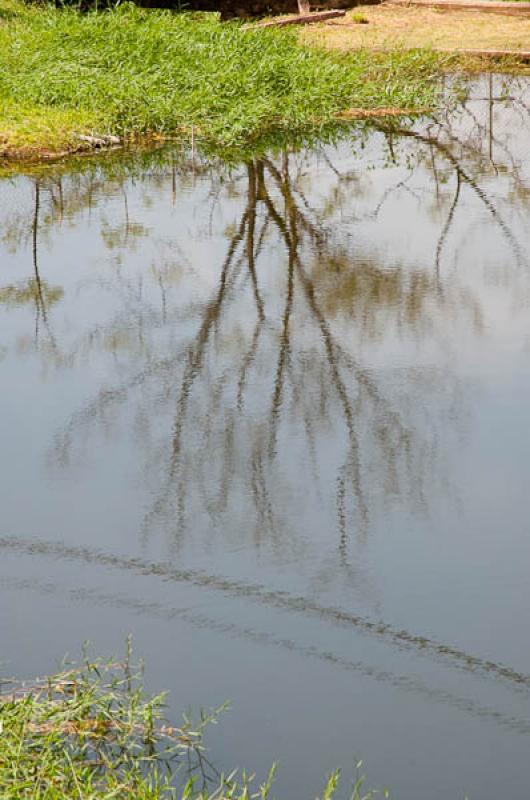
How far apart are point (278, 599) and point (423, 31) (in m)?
15.4

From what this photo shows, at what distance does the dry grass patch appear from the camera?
17.9 metres

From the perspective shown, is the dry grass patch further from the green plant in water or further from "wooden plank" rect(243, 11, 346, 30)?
the green plant in water

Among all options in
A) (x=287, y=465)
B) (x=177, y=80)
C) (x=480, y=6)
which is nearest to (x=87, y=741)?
(x=287, y=465)

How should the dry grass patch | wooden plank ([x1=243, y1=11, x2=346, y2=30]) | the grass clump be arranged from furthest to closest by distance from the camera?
wooden plank ([x1=243, y1=11, x2=346, y2=30]) → the dry grass patch → the grass clump

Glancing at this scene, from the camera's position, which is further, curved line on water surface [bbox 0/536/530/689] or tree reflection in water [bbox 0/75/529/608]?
tree reflection in water [bbox 0/75/529/608]

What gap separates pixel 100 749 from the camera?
383cm

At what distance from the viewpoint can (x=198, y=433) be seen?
247 inches

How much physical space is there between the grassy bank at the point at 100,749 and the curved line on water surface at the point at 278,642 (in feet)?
1.58

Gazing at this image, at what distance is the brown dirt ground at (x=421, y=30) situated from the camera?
17.9m

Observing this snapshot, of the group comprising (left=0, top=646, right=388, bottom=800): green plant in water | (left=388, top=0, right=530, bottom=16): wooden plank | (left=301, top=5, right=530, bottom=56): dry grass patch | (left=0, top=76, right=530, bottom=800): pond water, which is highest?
(left=388, top=0, right=530, bottom=16): wooden plank

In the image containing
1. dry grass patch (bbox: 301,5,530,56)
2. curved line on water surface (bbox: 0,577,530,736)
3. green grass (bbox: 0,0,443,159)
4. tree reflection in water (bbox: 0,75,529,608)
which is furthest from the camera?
dry grass patch (bbox: 301,5,530,56)

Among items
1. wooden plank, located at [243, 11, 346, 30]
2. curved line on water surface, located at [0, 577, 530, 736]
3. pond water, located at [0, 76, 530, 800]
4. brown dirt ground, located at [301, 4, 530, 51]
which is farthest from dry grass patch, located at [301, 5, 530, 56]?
curved line on water surface, located at [0, 577, 530, 736]

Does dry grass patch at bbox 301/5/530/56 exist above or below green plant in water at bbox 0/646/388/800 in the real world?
above

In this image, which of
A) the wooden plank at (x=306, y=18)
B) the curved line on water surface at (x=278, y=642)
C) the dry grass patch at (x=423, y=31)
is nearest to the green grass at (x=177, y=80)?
the dry grass patch at (x=423, y=31)
